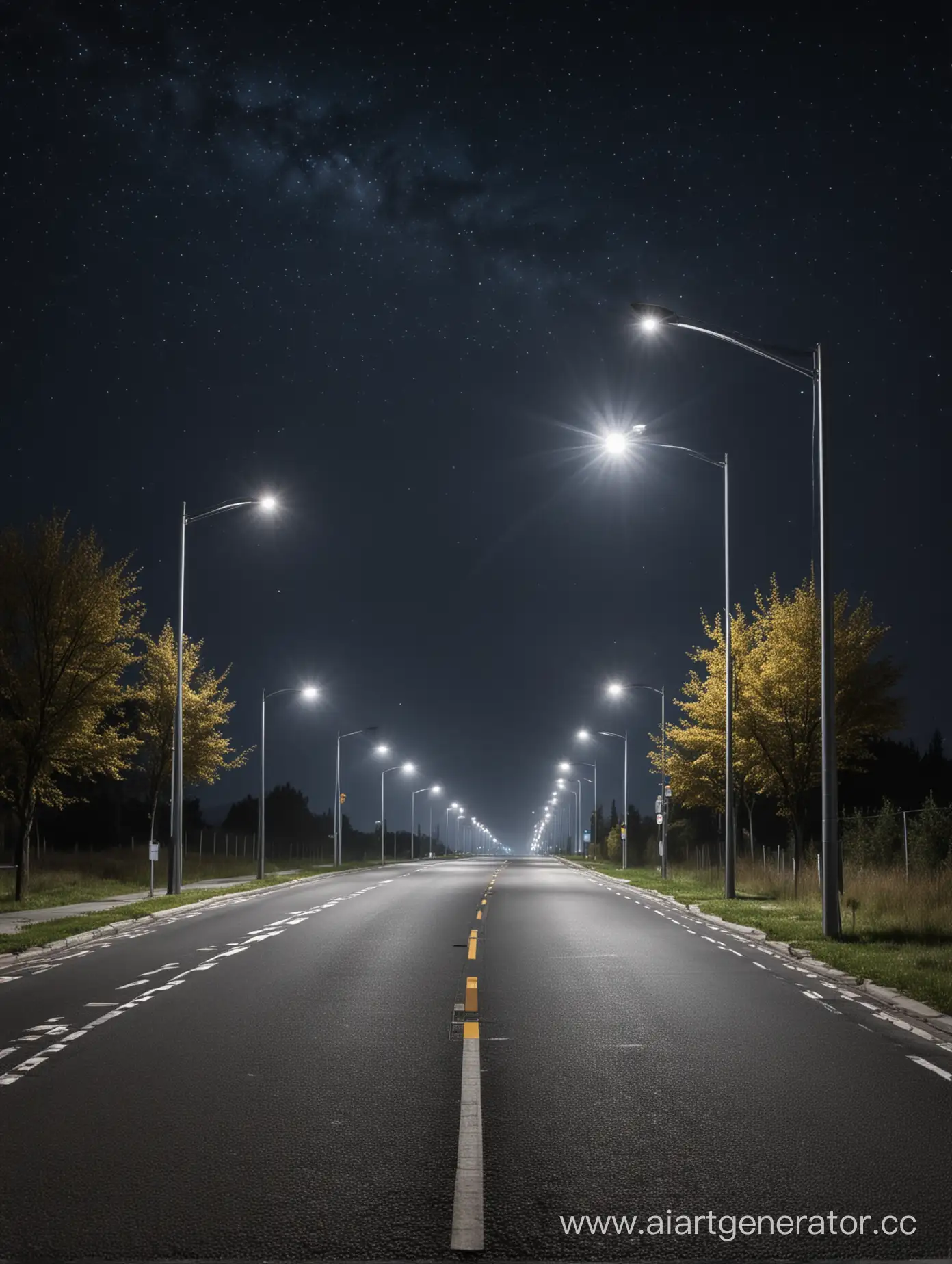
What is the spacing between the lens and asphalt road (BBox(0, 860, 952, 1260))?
577 cm

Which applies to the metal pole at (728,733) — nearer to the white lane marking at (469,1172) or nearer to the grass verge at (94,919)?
the grass verge at (94,919)

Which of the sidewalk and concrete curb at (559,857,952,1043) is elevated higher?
concrete curb at (559,857,952,1043)

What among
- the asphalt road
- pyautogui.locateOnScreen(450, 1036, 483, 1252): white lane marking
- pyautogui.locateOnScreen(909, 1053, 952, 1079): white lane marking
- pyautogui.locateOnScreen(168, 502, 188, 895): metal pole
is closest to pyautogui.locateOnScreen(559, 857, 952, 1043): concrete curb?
the asphalt road

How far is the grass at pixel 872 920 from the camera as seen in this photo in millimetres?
14703

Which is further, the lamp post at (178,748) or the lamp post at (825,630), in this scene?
the lamp post at (178,748)

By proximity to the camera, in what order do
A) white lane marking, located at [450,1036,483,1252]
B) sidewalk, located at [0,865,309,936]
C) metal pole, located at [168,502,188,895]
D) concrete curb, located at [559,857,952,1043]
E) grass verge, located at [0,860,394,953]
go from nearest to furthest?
white lane marking, located at [450,1036,483,1252] < concrete curb, located at [559,857,952,1043] < grass verge, located at [0,860,394,953] < sidewalk, located at [0,865,309,936] < metal pole, located at [168,502,188,895]

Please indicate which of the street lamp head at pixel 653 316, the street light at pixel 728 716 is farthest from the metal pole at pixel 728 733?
the street lamp head at pixel 653 316

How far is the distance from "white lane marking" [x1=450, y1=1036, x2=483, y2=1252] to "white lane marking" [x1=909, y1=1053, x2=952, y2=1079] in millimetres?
3335

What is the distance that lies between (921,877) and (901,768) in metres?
64.5

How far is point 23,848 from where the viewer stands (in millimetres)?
30781

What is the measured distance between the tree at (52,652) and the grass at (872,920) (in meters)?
15.7

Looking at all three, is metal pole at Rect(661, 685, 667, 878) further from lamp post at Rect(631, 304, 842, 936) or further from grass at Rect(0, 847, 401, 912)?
lamp post at Rect(631, 304, 842, 936)

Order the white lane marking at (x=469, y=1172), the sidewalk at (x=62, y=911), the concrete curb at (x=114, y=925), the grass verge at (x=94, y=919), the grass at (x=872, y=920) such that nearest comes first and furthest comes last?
1. the white lane marking at (x=469, y=1172)
2. the grass at (x=872, y=920)
3. the concrete curb at (x=114, y=925)
4. the grass verge at (x=94, y=919)
5. the sidewalk at (x=62, y=911)

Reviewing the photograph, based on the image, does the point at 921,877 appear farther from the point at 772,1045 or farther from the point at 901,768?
the point at 901,768
